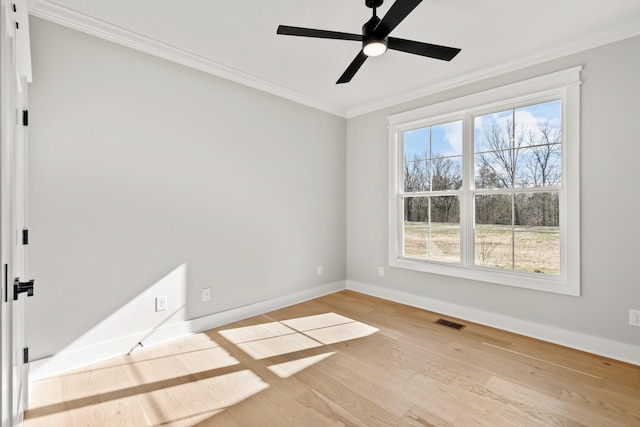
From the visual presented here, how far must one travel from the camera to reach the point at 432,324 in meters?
3.17

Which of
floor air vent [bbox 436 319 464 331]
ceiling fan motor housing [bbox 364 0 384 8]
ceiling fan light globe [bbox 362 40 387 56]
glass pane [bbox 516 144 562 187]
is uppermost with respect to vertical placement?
ceiling fan motor housing [bbox 364 0 384 8]

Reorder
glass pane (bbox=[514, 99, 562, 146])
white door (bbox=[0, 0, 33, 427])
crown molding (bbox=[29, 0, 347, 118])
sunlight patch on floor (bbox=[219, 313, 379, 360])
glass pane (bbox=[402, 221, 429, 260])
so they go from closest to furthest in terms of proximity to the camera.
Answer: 1. white door (bbox=[0, 0, 33, 427])
2. crown molding (bbox=[29, 0, 347, 118])
3. sunlight patch on floor (bbox=[219, 313, 379, 360])
4. glass pane (bbox=[514, 99, 562, 146])
5. glass pane (bbox=[402, 221, 429, 260])

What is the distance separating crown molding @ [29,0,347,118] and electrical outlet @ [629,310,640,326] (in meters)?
3.72

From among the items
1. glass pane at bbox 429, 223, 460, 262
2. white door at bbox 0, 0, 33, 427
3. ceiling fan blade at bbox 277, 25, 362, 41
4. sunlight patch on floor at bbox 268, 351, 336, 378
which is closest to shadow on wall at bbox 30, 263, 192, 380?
white door at bbox 0, 0, 33, 427

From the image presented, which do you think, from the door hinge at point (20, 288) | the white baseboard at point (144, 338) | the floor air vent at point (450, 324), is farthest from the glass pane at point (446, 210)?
the door hinge at point (20, 288)

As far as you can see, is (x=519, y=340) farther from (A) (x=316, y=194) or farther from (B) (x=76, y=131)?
(B) (x=76, y=131)

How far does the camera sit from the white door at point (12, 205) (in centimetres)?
93

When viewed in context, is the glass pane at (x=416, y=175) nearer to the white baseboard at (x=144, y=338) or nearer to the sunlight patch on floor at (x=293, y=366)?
the white baseboard at (x=144, y=338)

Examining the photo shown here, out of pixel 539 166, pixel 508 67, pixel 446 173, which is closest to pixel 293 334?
pixel 446 173

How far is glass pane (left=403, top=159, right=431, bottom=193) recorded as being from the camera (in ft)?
12.2

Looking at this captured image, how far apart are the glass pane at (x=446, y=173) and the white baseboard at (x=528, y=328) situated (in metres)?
1.32

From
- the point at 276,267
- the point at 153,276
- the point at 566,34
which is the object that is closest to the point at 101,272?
the point at 153,276

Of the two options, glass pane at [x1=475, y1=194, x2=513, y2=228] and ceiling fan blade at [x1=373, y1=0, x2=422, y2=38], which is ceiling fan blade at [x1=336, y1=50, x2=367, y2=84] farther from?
glass pane at [x1=475, y1=194, x2=513, y2=228]

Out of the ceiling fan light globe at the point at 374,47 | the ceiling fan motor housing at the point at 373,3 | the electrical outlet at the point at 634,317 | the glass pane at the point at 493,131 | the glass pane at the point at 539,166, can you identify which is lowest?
the electrical outlet at the point at 634,317
